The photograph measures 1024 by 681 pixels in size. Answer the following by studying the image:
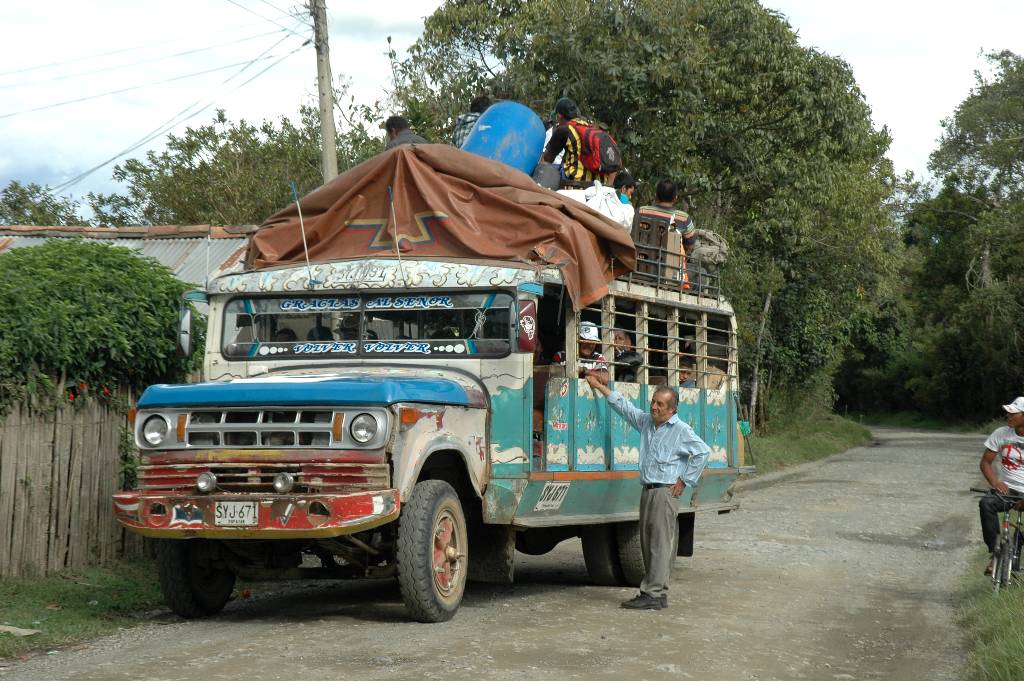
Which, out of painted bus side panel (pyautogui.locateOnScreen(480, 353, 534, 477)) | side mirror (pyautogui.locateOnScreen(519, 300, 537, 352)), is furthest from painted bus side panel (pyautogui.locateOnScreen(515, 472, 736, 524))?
side mirror (pyautogui.locateOnScreen(519, 300, 537, 352))

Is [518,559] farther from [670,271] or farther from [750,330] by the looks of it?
[750,330]

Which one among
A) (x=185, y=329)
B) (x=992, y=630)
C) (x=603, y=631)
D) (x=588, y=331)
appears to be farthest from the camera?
(x=588, y=331)

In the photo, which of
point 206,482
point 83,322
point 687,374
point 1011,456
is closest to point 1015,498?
point 1011,456

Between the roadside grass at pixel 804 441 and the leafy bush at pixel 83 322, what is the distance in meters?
14.2

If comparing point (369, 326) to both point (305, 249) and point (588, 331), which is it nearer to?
point (305, 249)

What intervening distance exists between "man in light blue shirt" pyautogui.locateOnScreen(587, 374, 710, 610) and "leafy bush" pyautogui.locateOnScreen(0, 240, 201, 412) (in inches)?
139

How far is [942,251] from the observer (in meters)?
51.2

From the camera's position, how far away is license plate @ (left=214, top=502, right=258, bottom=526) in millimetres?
7477

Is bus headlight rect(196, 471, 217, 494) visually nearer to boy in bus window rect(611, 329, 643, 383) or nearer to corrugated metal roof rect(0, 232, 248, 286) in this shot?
boy in bus window rect(611, 329, 643, 383)

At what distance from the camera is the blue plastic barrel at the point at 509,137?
36.3ft

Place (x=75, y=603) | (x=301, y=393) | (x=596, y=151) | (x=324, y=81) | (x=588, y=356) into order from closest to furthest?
(x=301, y=393) < (x=75, y=603) < (x=588, y=356) < (x=596, y=151) < (x=324, y=81)

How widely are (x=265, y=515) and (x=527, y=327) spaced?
2162 mm

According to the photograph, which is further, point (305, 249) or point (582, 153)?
point (582, 153)

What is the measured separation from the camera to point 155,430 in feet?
26.0
